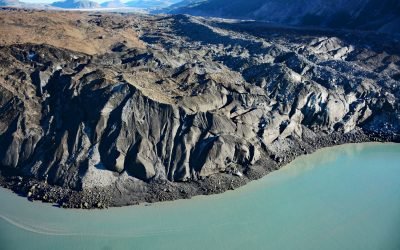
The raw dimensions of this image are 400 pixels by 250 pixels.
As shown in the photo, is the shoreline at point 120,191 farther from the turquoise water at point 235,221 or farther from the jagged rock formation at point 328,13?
the jagged rock formation at point 328,13

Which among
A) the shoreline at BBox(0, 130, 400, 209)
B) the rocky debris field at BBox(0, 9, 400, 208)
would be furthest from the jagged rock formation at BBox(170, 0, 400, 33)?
the shoreline at BBox(0, 130, 400, 209)

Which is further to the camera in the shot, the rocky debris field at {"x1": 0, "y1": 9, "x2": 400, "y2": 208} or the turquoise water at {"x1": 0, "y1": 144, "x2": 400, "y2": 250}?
the rocky debris field at {"x1": 0, "y1": 9, "x2": 400, "y2": 208}

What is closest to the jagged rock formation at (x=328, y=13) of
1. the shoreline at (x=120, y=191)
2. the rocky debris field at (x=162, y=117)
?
the rocky debris field at (x=162, y=117)

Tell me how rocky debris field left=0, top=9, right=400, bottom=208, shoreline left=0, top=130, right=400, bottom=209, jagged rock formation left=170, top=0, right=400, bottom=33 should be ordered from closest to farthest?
1. shoreline left=0, top=130, right=400, bottom=209
2. rocky debris field left=0, top=9, right=400, bottom=208
3. jagged rock formation left=170, top=0, right=400, bottom=33

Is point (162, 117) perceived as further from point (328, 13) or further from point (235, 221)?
point (328, 13)


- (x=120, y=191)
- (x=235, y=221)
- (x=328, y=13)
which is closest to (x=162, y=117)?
(x=120, y=191)

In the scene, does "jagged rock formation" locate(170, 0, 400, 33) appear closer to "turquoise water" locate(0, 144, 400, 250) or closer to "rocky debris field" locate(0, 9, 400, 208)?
"rocky debris field" locate(0, 9, 400, 208)
